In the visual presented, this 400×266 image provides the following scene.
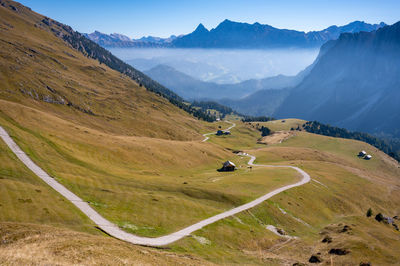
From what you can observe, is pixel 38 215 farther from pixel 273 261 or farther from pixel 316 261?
pixel 316 261

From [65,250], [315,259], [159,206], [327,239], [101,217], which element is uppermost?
[65,250]

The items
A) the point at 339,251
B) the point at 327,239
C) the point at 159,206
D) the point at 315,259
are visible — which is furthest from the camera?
the point at 327,239

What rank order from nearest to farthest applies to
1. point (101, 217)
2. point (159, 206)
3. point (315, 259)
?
point (101, 217), point (315, 259), point (159, 206)

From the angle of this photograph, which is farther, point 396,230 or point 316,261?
point 396,230

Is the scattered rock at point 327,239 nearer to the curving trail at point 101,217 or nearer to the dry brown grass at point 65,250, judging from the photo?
the curving trail at point 101,217

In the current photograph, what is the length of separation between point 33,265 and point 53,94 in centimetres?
17156

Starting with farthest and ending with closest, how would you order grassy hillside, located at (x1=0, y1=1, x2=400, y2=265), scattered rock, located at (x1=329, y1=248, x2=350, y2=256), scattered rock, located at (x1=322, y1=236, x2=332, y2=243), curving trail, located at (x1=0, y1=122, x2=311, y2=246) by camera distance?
scattered rock, located at (x1=322, y1=236, x2=332, y2=243), scattered rock, located at (x1=329, y1=248, x2=350, y2=256), curving trail, located at (x1=0, y1=122, x2=311, y2=246), grassy hillside, located at (x1=0, y1=1, x2=400, y2=265)

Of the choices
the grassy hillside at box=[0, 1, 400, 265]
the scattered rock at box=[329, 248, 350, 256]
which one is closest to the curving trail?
the grassy hillside at box=[0, 1, 400, 265]

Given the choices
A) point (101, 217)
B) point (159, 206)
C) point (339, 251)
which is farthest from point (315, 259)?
point (101, 217)

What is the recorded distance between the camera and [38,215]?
42688 millimetres

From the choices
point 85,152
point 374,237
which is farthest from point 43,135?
point 374,237

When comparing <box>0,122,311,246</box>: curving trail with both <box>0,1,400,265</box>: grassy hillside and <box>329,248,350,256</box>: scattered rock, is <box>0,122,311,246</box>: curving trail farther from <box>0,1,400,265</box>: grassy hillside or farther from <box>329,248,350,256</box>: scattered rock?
<box>329,248,350,256</box>: scattered rock

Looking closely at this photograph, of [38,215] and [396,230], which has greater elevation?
[38,215]

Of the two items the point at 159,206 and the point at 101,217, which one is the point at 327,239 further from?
the point at 101,217
